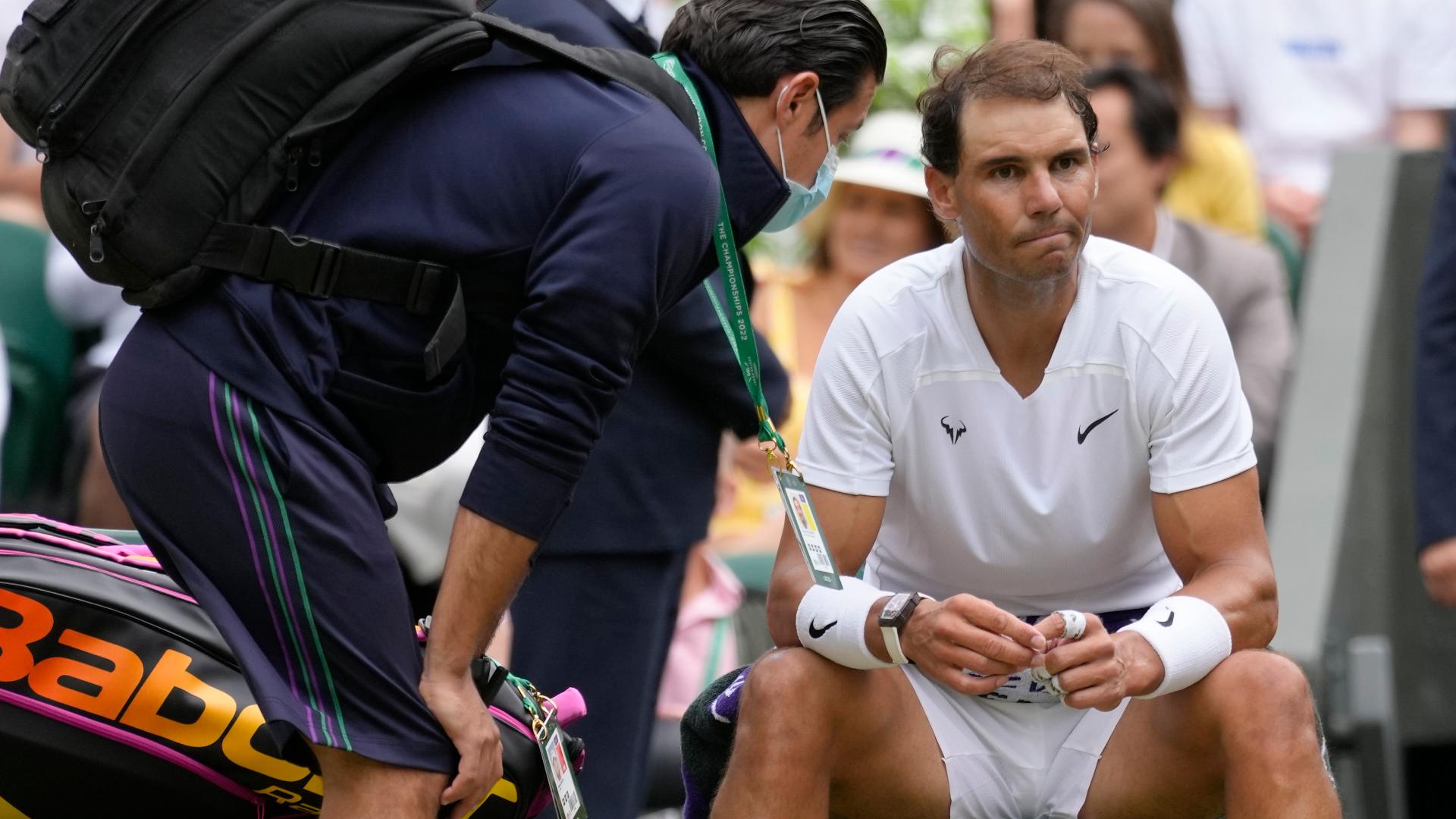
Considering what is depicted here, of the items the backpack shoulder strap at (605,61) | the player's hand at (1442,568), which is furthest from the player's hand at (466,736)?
the player's hand at (1442,568)

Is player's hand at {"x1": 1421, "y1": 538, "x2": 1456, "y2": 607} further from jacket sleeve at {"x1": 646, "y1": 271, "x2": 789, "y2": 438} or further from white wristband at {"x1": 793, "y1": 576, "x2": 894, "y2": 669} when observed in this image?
white wristband at {"x1": 793, "y1": 576, "x2": 894, "y2": 669}

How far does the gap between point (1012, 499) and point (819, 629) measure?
0.44 metres

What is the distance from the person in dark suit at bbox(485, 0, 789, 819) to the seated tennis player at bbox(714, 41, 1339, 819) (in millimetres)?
606

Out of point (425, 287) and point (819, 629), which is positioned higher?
point (425, 287)

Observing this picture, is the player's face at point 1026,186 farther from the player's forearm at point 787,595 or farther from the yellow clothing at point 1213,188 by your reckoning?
the yellow clothing at point 1213,188

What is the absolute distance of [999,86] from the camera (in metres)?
3.46

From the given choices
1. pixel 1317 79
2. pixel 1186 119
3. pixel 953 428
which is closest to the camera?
pixel 953 428

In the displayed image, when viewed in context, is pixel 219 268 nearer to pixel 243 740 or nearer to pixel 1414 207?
pixel 243 740

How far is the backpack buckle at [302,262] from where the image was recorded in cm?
284

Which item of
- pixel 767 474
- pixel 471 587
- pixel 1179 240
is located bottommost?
pixel 767 474

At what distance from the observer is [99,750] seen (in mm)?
3146

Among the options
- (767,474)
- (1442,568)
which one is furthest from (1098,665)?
(767,474)

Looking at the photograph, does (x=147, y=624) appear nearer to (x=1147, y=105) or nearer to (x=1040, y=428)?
(x=1040, y=428)

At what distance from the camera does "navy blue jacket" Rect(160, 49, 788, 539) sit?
2.84 meters
